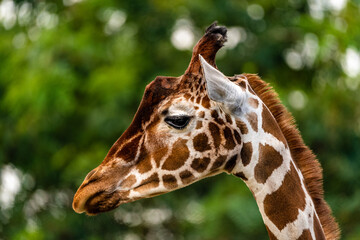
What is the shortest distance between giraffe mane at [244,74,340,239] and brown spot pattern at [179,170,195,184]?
2.40 ft

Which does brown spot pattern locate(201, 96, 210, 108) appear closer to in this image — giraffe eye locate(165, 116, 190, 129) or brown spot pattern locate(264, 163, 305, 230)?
giraffe eye locate(165, 116, 190, 129)

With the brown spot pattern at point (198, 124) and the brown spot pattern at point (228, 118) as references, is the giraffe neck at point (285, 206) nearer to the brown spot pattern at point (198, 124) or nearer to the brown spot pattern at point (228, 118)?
the brown spot pattern at point (228, 118)

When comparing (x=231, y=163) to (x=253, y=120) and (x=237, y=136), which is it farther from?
(x=253, y=120)

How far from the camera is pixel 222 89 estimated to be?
4.35 metres

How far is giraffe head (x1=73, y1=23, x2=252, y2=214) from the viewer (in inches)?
175

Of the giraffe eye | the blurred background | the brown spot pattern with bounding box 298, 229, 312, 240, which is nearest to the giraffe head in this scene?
the giraffe eye

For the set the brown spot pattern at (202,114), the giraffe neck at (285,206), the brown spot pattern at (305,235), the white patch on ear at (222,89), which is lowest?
the brown spot pattern at (305,235)

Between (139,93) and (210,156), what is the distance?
9897 millimetres

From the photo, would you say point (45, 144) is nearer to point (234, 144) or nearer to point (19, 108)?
point (19, 108)

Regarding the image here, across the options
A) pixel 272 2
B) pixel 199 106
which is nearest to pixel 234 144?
pixel 199 106

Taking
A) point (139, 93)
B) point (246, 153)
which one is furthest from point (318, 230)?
point (139, 93)

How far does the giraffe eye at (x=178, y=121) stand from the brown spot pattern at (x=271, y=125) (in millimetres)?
520

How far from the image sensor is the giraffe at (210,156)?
439 centimetres

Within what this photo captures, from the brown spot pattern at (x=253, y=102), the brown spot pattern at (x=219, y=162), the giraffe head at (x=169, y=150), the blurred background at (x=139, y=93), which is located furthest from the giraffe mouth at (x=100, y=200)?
the blurred background at (x=139, y=93)
